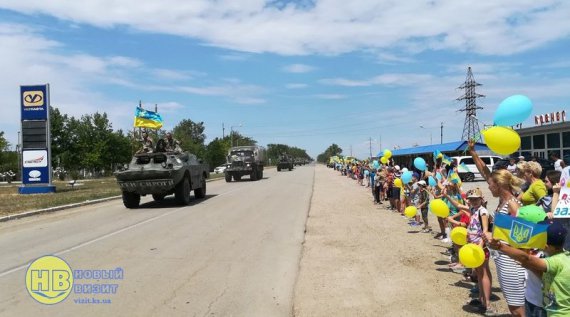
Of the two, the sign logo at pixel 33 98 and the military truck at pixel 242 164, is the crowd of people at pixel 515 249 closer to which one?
the sign logo at pixel 33 98

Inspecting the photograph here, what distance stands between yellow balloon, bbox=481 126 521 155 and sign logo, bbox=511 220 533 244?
1.69 metres

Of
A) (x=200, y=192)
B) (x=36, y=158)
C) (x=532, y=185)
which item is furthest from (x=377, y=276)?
(x=36, y=158)

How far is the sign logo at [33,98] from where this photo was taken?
25.7 m

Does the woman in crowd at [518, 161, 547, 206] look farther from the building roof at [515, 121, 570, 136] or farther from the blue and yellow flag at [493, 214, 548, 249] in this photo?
the building roof at [515, 121, 570, 136]

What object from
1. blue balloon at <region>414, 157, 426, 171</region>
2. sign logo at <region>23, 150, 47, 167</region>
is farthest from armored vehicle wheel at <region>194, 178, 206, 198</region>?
blue balloon at <region>414, 157, 426, 171</region>

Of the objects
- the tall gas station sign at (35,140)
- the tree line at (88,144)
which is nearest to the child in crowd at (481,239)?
the tall gas station sign at (35,140)

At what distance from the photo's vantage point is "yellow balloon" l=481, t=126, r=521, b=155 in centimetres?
484

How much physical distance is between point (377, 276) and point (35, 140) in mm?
23766

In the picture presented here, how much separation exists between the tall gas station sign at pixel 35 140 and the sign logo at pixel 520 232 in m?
26.0

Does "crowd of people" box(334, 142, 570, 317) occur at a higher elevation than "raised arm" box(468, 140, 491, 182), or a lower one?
lower

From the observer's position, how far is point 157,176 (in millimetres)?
16328

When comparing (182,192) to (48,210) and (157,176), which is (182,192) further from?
(48,210)

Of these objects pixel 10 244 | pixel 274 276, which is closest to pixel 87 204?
pixel 10 244

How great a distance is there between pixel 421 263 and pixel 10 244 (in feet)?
26.8
